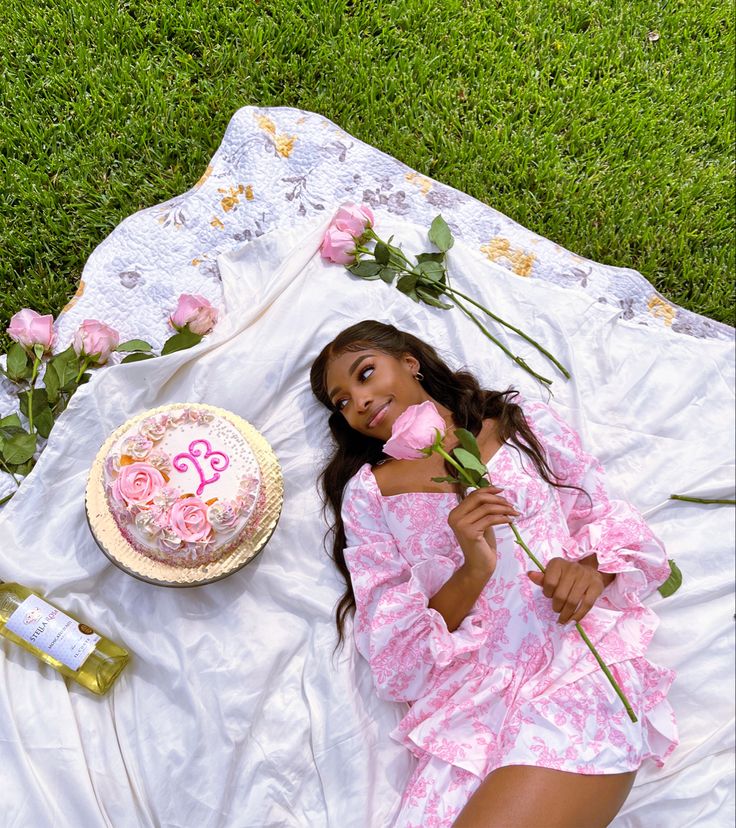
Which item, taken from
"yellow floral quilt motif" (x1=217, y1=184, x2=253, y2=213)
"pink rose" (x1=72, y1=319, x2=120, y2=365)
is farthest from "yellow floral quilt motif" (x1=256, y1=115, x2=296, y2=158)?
"pink rose" (x1=72, y1=319, x2=120, y2=365)

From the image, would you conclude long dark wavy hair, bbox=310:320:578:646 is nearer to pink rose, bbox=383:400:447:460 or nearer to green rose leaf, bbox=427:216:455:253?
green rose leaf, bbox=427:216:455:253

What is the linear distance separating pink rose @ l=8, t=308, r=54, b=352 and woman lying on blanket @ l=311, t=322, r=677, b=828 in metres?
1.04

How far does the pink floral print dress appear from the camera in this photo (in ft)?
7.42

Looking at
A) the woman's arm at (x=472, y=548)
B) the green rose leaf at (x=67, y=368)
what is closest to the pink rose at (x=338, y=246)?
the green rose leaf at (x=67, y=368)

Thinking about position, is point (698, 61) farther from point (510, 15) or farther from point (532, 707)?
point (532, 707)

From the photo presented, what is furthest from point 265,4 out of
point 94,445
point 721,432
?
point 721,432

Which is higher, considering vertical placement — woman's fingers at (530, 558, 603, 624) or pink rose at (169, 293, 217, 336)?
pink rose at (169, 293, 217, 336)

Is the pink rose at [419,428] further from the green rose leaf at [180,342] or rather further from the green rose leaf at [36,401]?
the green rose leaf at [36,401]

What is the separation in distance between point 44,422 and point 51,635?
0.76m

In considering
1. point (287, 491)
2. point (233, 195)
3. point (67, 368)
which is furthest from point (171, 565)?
point (233, 195)

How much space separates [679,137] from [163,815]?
3.36 meters

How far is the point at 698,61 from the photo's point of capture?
11.5 feet

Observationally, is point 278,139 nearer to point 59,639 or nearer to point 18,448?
point 18,448

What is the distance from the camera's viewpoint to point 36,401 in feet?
9.14
